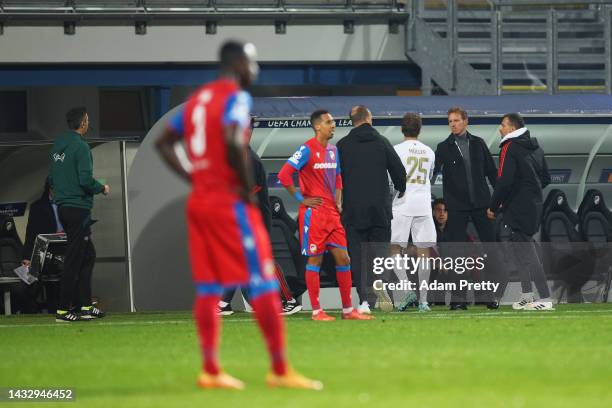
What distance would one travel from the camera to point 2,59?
22.7m

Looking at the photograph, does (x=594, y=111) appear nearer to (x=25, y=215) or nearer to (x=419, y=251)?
(x=419, y=251)

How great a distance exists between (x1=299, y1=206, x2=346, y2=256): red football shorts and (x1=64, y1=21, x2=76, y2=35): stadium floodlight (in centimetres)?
953

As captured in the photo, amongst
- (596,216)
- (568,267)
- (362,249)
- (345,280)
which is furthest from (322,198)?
(596,216)

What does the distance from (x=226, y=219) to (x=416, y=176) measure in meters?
7.91

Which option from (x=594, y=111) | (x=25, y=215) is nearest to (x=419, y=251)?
(x=594, y=111)

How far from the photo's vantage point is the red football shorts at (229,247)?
8266 mm

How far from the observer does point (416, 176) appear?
52.6 feet

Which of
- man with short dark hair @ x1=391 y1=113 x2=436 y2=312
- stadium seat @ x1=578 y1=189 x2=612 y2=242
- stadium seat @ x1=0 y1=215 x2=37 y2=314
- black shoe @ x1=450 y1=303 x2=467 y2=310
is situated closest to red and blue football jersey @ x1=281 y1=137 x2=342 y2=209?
man with short dark hair @ x1=391 y1=113 x2=436 y2=312

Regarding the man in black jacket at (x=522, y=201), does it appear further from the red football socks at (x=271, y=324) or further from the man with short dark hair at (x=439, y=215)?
the red football socks at (x=271, y=324)

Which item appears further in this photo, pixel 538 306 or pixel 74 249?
pixel 538 306

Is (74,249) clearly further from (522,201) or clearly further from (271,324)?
(271,324)

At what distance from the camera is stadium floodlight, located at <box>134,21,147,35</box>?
23125 mm

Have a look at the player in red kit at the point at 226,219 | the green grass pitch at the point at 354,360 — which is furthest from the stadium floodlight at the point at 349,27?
the player in red kit at the point at 226,219

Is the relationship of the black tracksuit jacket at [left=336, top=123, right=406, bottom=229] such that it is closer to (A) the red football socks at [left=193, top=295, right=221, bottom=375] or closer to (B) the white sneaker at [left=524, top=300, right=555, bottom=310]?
(B) the white sneaker at [left=524, top=300, right=555, bottom=310]
